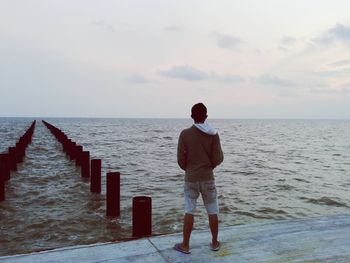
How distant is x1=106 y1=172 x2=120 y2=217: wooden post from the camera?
28.2ft

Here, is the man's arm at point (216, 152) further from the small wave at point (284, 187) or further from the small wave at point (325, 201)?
the small wave at point (284, 187)

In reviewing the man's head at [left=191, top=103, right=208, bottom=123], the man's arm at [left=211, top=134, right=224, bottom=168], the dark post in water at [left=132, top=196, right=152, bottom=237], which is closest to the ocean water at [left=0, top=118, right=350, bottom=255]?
the dark post in water at [left=132, top=196, right=152, bottom=237]

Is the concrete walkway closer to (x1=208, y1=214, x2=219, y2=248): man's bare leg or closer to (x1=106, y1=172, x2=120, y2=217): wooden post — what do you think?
(x1=208, y1=214, x2=219, y2=248): man's bare leg

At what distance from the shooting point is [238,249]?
4.70 m

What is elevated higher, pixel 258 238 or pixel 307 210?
pixel 258 238

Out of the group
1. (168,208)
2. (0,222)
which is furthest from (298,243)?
(0,222)

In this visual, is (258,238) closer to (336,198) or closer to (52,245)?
(52,245)

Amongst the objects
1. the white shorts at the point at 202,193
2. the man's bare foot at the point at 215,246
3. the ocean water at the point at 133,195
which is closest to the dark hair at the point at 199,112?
the white shorts at the point at 202,193

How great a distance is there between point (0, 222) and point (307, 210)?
27.4ft

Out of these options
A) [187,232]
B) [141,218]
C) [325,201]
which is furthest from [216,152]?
[325,201]

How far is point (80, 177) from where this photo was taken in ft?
48.6

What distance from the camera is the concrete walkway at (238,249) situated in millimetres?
4395

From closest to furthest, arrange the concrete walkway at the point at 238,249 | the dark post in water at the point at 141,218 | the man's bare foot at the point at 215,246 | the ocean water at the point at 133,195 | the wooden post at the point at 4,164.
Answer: the concrete walkway at the point at 238,249 < the man's bare foot at the point at 215,246 < the dark post in water at the point at 141,218 < the ocean water at the point at 133,195 < the wooden post at the point at 4,164

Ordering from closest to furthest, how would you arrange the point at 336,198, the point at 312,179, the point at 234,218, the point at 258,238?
the point at 258,238, the point at 234,218, the point at 336,198, the point at 312,179
